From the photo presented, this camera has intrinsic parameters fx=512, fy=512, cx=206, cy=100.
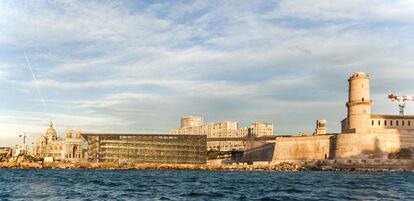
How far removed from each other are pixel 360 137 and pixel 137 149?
7042cm

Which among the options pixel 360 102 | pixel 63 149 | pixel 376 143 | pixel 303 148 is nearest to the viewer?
pixel 376 143

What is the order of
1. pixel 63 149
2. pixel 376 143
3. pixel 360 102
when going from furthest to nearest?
pixel 63 149 → pixel 360 102 → pixel 376 143

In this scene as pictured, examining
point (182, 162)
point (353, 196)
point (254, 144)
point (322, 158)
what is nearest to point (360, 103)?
point (322, 158)

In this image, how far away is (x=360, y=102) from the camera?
4840 inches

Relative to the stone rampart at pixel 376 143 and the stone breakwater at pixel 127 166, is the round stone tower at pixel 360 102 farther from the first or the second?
the stone breakwater at pixel 127 166

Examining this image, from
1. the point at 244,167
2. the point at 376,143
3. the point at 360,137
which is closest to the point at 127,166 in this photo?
the point at 244,167

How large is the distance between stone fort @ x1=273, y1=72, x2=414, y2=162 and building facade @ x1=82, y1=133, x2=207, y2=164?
3813 cm

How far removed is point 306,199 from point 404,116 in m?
102

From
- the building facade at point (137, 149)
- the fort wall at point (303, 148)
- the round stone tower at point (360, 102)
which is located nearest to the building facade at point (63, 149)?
the building facade at point (137, 149)

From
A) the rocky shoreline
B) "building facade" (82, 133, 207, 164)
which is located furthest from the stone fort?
"building facade" (82, 133, 207, 164)

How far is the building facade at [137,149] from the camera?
159m

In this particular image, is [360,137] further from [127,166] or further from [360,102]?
[127,166]

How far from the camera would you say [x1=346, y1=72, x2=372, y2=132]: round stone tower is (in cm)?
12300

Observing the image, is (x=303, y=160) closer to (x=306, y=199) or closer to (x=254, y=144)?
(x=254, y=144)
